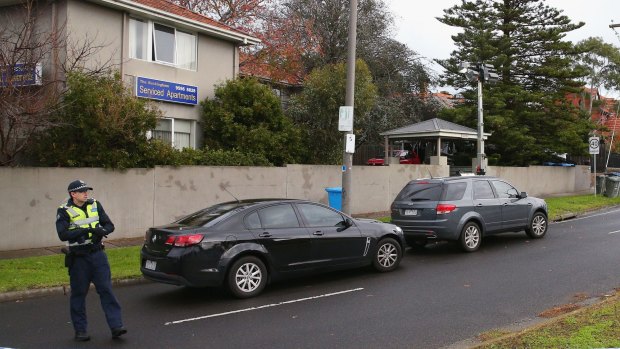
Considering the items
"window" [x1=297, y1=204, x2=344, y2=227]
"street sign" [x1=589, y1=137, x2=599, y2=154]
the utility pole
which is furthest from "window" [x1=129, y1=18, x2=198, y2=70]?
"street sign" [x1=589, y1=137, x2=599, y2=154]

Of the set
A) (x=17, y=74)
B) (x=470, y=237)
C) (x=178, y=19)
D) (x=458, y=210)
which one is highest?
(x=178, y=19)

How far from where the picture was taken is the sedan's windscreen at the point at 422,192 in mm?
11773

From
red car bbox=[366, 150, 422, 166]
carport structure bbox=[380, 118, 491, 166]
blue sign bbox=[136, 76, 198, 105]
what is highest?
blue sign bbox=[136, 76, 198, 105]

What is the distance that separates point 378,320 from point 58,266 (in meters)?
6.20

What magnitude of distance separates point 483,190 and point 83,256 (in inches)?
356

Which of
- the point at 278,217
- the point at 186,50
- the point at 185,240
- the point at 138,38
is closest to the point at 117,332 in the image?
the point at 185,240

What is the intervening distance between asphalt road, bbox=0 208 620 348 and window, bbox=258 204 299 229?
101 cm

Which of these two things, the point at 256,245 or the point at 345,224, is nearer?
the point at 256,245

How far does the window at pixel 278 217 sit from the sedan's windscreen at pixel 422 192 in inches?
162

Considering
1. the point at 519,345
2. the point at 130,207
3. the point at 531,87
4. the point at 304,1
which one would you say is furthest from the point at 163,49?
the point at 531,87

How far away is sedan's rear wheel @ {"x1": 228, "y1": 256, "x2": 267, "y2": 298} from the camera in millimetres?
7809

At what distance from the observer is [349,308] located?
24.0ft

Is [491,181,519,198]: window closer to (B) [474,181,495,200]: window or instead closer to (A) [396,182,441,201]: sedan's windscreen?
(B) [474,181,495,200]: window

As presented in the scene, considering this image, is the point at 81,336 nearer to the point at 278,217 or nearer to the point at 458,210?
the point at 278,217
